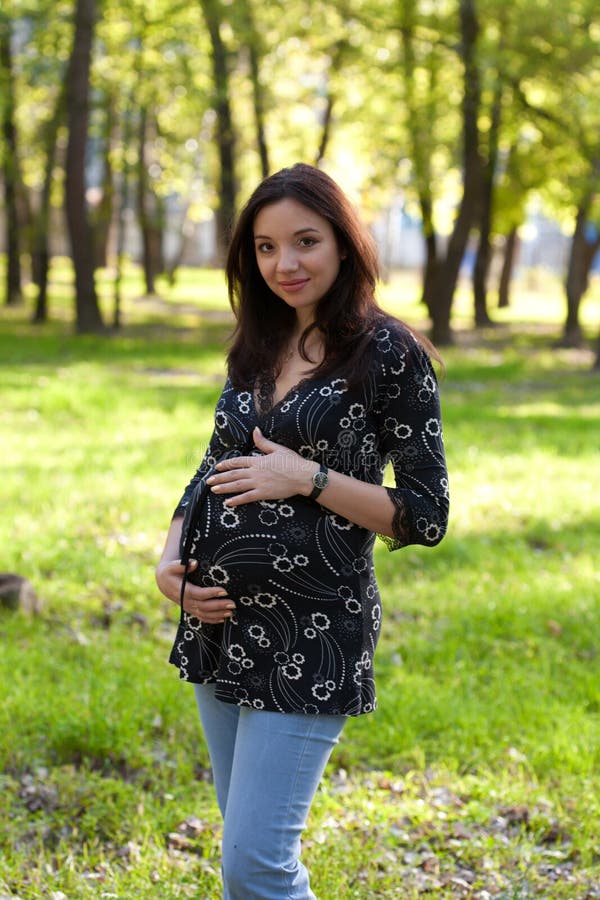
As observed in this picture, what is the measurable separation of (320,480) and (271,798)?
0.73 metres

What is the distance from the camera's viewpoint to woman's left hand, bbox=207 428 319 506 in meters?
2.59

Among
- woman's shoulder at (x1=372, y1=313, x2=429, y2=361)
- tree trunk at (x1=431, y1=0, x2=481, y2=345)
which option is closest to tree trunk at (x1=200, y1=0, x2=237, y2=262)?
tree trunk at (x1=431, y1=0, x2=481, y2=345)

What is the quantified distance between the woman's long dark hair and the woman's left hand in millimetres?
223

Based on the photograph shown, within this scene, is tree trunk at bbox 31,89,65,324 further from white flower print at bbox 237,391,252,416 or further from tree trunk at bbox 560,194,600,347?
white flower print at bbox 237,391,252,416

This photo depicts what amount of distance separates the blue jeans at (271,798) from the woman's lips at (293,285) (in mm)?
1027

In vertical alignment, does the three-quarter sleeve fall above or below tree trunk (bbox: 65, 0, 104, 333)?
below

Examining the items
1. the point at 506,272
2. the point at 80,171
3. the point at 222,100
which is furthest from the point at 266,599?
the point at 506,272

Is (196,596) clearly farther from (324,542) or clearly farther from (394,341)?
(394,341)

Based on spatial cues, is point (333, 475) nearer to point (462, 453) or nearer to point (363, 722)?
point (363, 722)

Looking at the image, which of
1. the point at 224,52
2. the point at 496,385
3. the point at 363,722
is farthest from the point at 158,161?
the point at 363,722

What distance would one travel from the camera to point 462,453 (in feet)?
33.0

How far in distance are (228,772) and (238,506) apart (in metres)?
0.72

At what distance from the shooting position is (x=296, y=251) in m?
2.71

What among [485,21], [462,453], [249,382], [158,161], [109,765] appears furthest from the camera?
[158,161]
